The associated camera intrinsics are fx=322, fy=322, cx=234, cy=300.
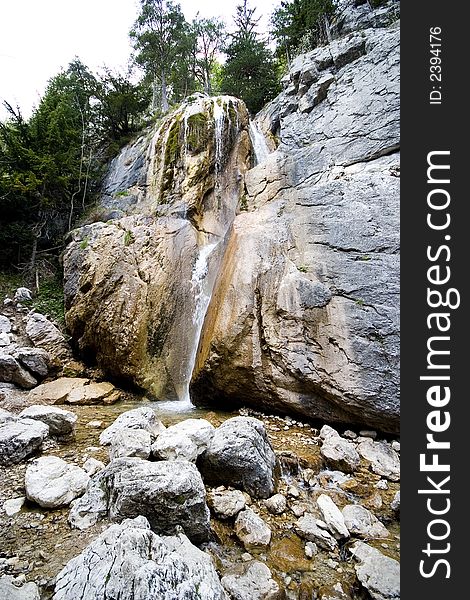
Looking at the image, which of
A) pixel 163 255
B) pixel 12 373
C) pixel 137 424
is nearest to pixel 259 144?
pixel 163 255

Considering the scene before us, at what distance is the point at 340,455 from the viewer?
4098mm

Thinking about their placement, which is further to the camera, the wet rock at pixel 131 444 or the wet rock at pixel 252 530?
the wet rock at pixel 131 444

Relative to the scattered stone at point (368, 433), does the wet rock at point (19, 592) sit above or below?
below

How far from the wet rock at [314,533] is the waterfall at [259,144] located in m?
11.0

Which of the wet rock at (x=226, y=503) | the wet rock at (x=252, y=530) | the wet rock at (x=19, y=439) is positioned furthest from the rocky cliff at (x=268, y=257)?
the wet rock at (x=19, y=439)

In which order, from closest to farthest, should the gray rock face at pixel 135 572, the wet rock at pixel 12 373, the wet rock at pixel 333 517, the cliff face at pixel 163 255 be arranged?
the gray rock face at pixel 135 572 < the wet rock at pixel 333 517 < the wet rock at pixel 12 373 < the cliff face at pixel 163 255

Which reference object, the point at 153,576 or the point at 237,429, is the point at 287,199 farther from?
the point at 153,576

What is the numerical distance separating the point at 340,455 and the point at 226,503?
5.67ft

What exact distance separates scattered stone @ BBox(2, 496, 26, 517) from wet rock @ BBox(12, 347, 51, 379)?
17.3 ft

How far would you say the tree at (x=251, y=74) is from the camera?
17266 millimetres

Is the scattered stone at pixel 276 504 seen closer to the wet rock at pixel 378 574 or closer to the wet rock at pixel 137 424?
the wet rock at pixel 378 574

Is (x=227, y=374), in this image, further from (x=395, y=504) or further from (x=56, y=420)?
(x=395, y=504)

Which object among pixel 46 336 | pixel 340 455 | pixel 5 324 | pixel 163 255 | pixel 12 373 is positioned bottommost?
pixel 340 455

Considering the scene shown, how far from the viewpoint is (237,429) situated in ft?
12.2
